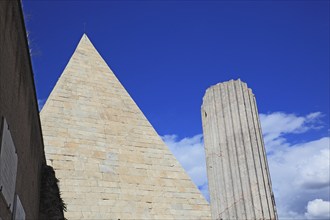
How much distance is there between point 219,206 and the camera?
14.4 ft

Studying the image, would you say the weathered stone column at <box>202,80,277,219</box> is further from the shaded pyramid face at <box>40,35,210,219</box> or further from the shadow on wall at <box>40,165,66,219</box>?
the shaded pyramid face at <box>40,35,210,219</box>

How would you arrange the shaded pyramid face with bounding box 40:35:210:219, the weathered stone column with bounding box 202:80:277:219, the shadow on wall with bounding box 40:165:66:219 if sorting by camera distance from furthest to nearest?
the shaded pyramid face with bounding box 40:35:210:219, the shadow on wall with bounding box 40:165:66:219, the weathered stone column with bounding box 202:80:277:219

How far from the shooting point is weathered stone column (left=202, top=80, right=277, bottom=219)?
4.25 meters

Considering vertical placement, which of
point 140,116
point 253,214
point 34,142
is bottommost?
point 253,214

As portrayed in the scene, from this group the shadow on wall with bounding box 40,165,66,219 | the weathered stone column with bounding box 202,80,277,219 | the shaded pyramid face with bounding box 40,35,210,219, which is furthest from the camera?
the shaded pyramid face with bounding box 40,35,210,219

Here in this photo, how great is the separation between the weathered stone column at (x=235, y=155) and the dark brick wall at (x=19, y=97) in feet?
7.08

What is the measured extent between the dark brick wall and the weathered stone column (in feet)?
7.08

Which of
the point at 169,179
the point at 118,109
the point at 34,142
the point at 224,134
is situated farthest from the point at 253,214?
the point at 118,109

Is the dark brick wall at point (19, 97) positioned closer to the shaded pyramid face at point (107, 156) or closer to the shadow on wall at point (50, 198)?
the shadow on wall at point (50, 198)

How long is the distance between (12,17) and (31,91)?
5.70ft

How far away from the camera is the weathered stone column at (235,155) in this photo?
13.9 ft

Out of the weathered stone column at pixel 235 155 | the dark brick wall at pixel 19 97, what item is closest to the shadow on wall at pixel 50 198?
Answer: the dark brick wall at pixel 19 97

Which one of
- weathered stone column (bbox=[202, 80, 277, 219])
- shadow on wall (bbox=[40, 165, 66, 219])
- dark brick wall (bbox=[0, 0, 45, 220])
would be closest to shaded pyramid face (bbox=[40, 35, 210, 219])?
shadow on wall (bbox=[40, 165, 66, 219])

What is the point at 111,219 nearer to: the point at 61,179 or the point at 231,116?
the point at 61,179
